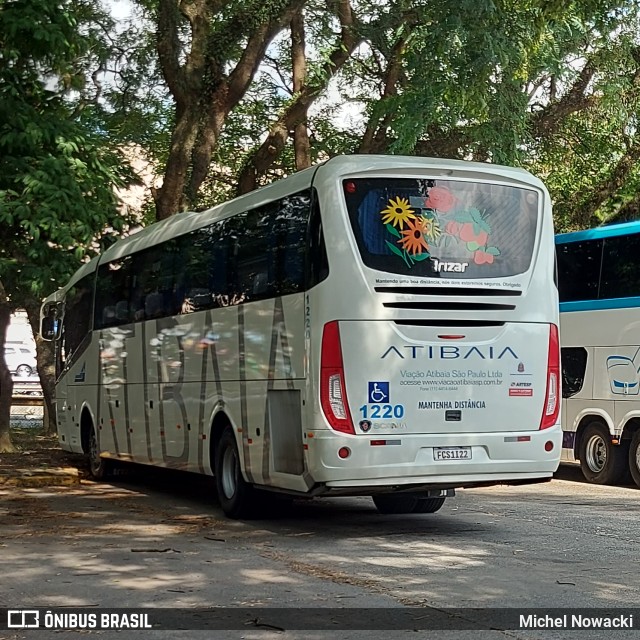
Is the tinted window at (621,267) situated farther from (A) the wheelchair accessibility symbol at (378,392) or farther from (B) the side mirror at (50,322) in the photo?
(B) the side mirror at (50,322)

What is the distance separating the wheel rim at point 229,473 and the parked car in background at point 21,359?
50631mm

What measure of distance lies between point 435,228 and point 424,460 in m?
2.20

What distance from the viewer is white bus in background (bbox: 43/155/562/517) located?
12.0m

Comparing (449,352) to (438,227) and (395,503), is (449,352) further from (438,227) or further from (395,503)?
(395,503)

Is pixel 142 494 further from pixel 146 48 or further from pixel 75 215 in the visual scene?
pixel 146 48

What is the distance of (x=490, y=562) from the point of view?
10.5m

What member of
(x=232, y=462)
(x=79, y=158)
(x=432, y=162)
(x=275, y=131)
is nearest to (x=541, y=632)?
(x=432, y=162)

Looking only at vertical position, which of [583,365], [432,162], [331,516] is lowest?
[331,516]

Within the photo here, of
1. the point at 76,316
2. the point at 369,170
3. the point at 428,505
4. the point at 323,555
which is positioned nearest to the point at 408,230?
the point at 369,170

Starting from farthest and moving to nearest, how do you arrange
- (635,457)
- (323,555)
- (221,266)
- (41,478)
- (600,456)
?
(600,456) < (635,457) < (41,478) < (221,266) < (323,555)

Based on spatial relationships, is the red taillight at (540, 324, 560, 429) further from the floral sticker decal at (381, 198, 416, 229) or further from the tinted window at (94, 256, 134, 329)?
the tinted window at (94, 256, 134, 329)

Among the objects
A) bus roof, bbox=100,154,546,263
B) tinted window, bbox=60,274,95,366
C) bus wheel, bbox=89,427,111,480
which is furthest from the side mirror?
bus roof, bbox=100,154,546,263

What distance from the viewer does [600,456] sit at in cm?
1969

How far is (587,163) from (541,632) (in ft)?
74.0
